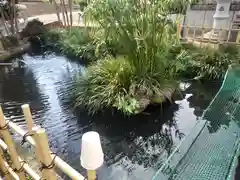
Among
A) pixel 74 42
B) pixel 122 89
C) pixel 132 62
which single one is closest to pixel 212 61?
pixel 132 62

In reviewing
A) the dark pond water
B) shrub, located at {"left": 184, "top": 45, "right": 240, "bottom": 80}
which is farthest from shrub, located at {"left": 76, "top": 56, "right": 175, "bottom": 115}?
shrub, located at {"left": 184, "top": 45, "right": 240, "bottom": 80}

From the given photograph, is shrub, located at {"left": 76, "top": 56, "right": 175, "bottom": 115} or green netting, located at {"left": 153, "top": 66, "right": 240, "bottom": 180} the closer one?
green netting, located at {"left": 153, "top": 66, "right": 240, "bottom": 180}

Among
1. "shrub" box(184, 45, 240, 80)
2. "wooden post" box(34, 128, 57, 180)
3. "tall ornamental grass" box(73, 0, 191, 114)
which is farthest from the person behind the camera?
"shrub" box(184, 45, 240, 80)

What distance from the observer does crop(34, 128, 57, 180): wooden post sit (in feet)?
3.46

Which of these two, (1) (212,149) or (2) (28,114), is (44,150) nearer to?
(2) (28,114)

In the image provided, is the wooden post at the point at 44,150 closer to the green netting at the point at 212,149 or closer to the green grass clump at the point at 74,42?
the green netting at the point at 212,149

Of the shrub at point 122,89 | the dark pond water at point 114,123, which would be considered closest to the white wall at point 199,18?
the dark pond water at point 114,123

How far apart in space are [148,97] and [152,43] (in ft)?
3.12

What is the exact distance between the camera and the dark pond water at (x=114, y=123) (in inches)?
112

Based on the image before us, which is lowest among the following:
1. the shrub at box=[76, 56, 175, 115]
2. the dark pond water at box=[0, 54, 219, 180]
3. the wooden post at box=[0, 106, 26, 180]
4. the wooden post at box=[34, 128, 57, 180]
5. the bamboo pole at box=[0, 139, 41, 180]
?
the dark pond water at box=[0, 54, 219, 180]

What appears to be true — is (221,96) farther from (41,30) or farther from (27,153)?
(41,30)

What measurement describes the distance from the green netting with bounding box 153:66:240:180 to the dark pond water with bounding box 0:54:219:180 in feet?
1.92

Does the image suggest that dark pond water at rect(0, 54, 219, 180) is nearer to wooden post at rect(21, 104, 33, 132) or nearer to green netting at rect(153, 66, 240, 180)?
green netting at rect(153, 66, 240, 180)

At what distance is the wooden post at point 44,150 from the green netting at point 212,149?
3.06 ft
